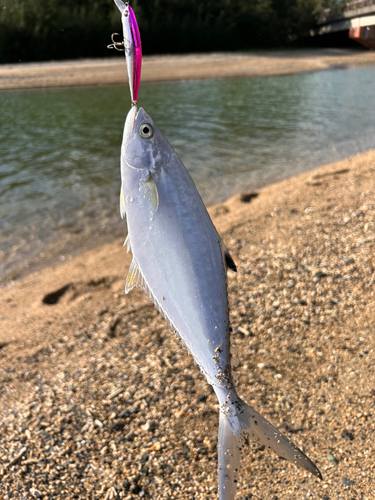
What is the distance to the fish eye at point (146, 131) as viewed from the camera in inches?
56.7

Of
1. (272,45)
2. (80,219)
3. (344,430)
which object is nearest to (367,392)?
(344,430)

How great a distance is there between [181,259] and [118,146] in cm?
1301

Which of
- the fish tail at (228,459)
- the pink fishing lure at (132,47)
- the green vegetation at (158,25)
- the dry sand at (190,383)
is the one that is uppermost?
the green vegetation at (158,25)

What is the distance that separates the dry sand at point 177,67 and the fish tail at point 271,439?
107ft

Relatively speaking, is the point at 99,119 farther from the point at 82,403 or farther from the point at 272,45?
the point at 272,45

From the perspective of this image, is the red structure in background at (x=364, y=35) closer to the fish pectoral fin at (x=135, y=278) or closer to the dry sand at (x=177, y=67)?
the dry sand at (x=177, y=67)

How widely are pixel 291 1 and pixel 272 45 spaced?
17.5 feet

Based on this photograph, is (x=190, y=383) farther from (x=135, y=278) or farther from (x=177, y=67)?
(x=177, y=67)

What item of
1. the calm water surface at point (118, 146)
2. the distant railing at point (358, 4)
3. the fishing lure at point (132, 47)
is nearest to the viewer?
the fishing lure at point (132, 47)

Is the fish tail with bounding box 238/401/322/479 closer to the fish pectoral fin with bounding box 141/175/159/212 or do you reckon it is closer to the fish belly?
the fish belly

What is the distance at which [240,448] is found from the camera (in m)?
1.64

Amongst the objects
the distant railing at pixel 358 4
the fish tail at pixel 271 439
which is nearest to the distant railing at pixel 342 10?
the distant railing at pixel 358 4

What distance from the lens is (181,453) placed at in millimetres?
3014

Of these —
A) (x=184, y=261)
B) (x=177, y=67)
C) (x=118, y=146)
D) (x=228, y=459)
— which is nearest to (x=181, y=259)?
(x=184, y=261)
